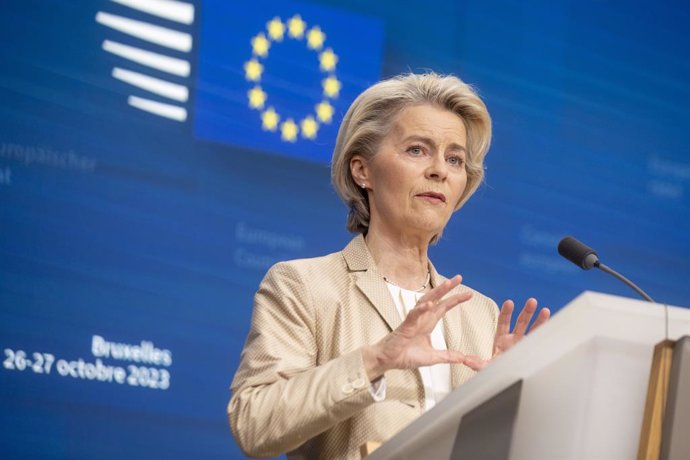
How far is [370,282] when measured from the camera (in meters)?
2.53

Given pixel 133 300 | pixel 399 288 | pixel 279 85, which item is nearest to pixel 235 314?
pixel 133 300

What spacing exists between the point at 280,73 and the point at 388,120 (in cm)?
136

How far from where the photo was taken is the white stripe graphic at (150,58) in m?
3.72

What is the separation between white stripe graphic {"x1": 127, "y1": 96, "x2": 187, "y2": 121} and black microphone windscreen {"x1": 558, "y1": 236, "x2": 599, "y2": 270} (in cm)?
178

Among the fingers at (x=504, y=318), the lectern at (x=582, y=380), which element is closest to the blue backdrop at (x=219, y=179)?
the fingers at (x=504, y=318)

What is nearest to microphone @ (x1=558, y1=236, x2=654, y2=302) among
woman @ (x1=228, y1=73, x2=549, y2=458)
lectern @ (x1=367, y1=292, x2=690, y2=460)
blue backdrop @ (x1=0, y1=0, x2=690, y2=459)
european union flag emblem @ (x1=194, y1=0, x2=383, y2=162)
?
woman @ (x1=228, y1=73, x2=549, y2=458)

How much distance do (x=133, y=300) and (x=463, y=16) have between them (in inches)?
69.5

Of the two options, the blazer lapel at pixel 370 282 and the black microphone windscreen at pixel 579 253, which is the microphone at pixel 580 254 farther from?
the blazer lapel at pixel 370 282

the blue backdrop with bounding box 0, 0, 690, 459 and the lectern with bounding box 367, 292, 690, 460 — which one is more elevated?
the blue backdrop with bounding box 0, 0, 690, 459

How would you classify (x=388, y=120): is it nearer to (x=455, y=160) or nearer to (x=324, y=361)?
(x=455, y=160)

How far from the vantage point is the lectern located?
4.73ft

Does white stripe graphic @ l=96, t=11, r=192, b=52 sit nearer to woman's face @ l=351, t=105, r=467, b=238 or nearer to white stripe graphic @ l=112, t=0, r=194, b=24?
white stripe graphic @ l=112, t=0, r=194, b=24

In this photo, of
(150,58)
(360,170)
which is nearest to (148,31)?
(150,58)

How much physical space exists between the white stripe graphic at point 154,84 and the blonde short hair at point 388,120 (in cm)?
114
